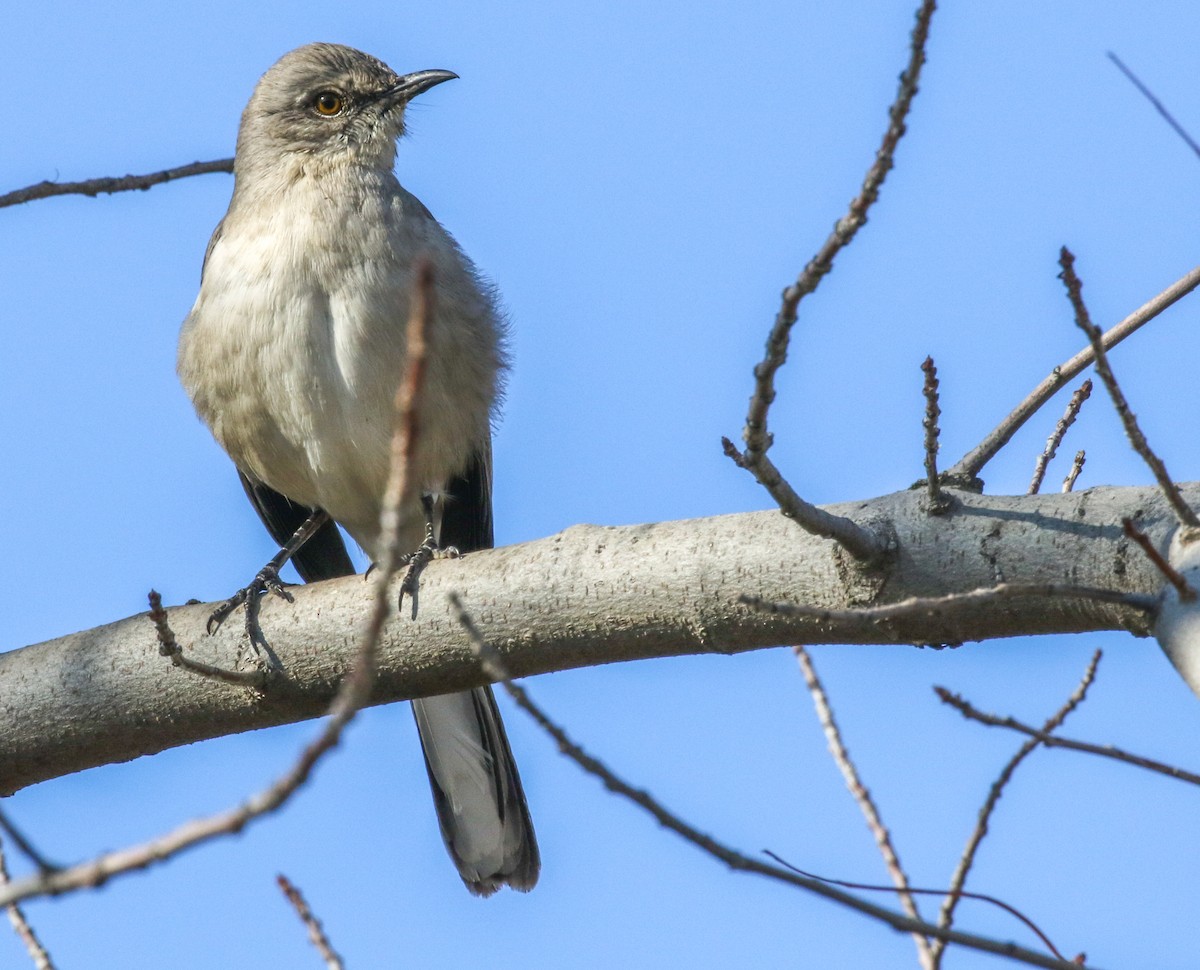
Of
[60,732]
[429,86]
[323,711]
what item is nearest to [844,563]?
[323,711]

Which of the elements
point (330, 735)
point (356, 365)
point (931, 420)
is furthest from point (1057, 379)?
point (356, 365)

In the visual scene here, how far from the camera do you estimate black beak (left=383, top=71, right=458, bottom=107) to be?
6066mm

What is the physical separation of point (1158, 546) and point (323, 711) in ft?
6.75

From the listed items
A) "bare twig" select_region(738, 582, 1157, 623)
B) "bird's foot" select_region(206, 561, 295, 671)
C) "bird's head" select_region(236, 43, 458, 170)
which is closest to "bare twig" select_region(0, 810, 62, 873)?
"bare twig" select_region(738, 582, 1157, 623)

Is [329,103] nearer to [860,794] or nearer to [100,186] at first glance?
[100,186]

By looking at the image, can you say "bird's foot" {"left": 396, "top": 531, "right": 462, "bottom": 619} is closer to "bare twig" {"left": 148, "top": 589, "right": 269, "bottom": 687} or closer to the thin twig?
"bare twig" {"left": 148, "top": 589, "right": 269, "bottom": 687}

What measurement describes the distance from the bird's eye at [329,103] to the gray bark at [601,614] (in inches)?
109

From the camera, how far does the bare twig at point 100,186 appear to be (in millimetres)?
3549

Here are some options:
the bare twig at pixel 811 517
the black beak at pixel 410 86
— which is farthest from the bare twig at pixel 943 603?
the black beak at pixel 410 86

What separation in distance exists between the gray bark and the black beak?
2.82 metres

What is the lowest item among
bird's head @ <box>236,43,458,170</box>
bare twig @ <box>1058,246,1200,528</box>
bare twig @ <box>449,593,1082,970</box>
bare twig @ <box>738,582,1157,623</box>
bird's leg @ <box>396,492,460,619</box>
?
bare twig @ <box>449,593,1082,970</box>

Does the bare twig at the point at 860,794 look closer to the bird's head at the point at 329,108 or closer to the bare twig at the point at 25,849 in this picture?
the bare twig at the point at 25,849

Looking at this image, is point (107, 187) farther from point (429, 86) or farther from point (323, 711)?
point (429, 86)

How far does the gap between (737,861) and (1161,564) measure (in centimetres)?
80
